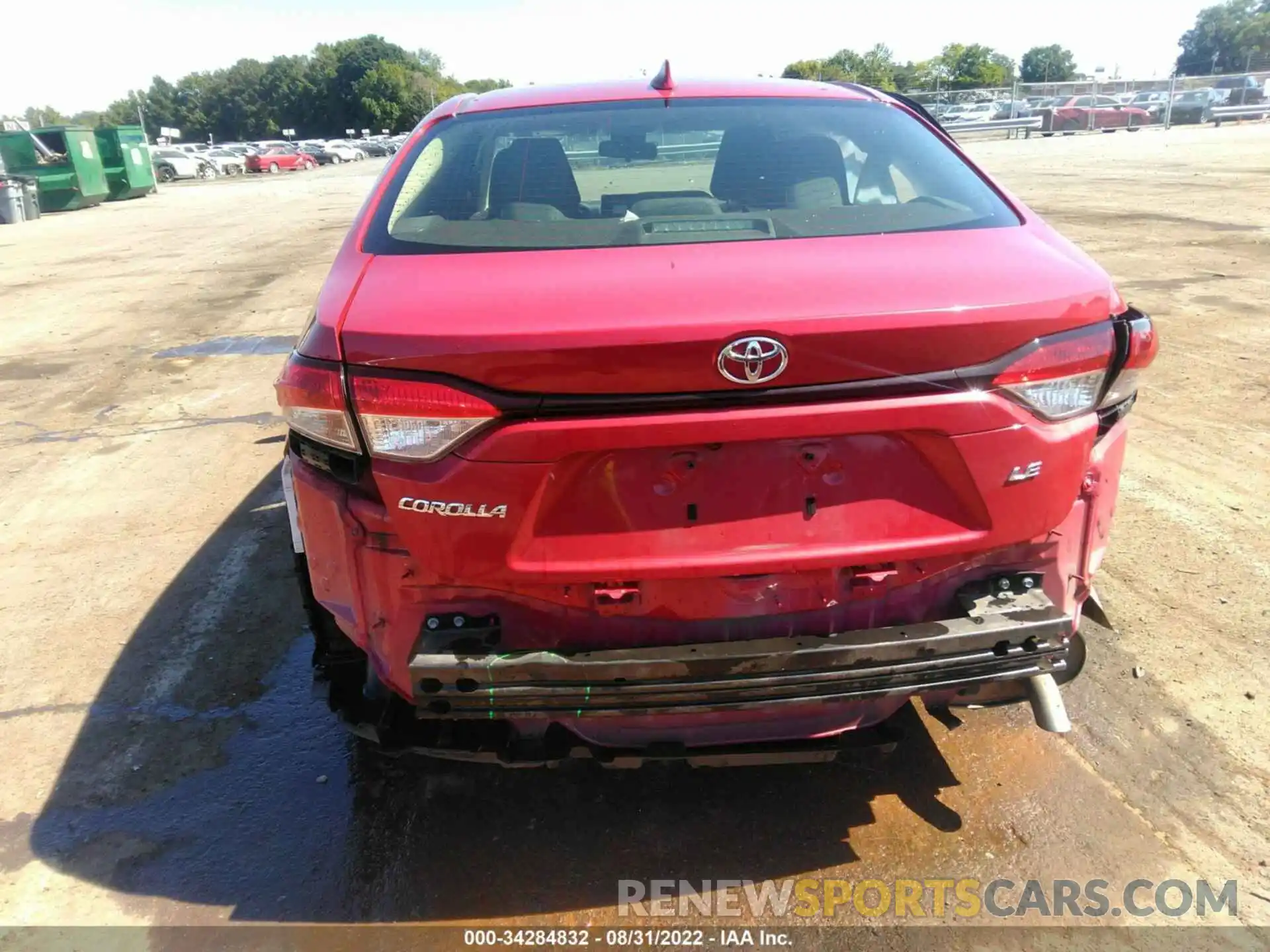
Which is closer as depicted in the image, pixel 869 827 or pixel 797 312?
pixel 797 312

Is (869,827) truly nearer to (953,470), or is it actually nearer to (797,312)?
(953,470)

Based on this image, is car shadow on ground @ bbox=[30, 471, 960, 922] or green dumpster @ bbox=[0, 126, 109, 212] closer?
car shadow on ground @ bbox=[30, 471, 960, 922]

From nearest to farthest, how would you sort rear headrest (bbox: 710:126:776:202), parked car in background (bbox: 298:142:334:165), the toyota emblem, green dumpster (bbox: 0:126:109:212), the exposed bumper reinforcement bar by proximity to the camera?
the toyota emblem < the exposed bumper reinforcement bar < rear headrest (bbox: 710:126:776:202) < green dumpster (bbox: 0:126:109:212) < parked car in background (bbox: 298:142:334:165)

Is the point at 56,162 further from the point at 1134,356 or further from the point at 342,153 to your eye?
the point at 342,153

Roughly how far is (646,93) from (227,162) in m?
53.5

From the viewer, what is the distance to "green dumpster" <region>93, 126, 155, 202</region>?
29.0 m

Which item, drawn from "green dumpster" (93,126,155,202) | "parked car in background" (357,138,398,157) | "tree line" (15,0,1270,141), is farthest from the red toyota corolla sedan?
"tree line" (15,0,1270,141)

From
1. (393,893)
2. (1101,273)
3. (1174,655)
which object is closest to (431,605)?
(393,893)

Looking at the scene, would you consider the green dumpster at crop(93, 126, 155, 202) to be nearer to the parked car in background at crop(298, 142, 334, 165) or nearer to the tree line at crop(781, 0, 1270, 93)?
the parked car in background at crop(298, 142, 334, 165)

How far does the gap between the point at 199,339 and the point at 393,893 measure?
25.7ft

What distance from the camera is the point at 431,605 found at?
2090 mm

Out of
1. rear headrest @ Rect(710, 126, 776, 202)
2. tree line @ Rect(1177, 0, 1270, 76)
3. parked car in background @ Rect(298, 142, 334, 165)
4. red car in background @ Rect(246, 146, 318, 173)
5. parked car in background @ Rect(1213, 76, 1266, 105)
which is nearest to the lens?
rear headrest @ Rect(710, 126, 776, 202)

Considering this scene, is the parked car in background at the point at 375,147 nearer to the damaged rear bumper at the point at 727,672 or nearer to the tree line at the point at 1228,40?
the damaged rear bumper at the point at 727,672

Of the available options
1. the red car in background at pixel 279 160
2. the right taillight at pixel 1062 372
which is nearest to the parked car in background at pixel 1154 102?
the red car in background at pixel 279 160
